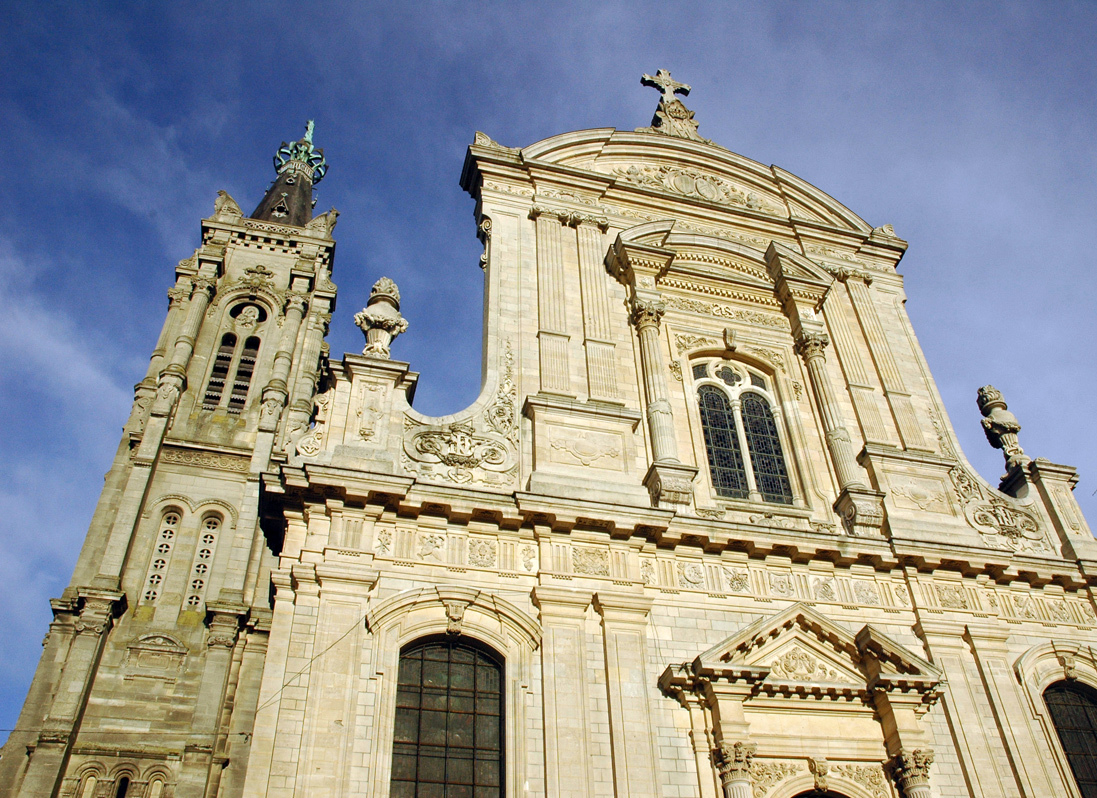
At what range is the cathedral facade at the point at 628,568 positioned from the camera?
10805 millimetres

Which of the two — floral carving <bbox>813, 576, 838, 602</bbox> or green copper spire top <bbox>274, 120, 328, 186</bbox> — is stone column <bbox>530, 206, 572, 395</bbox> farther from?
green copper spire top <bbox>274, 120, 328, 186</bbox>

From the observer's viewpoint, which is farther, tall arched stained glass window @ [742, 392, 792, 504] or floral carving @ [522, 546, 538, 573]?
tall arched stained glass window @ [742, 392, 792, 504]

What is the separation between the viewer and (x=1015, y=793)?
38.1 ft

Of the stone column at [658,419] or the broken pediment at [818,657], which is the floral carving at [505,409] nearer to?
the stone column at [658,419]

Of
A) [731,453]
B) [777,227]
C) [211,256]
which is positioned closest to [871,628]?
[731,453]

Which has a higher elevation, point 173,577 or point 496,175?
point 496,175

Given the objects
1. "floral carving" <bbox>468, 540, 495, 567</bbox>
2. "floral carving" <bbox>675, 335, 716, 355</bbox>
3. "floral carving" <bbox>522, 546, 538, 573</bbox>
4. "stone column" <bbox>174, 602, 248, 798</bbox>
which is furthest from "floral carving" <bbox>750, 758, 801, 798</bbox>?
"stone column" <bbox>174, 602, 248, 798</bbox>

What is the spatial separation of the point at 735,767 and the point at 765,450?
238 inches

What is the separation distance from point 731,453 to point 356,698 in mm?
7529

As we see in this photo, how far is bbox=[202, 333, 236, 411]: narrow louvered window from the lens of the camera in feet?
85.6

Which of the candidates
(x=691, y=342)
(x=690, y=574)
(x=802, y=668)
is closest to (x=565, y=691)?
(x=690, y=574)

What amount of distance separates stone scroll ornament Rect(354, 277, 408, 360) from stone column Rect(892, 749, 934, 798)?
8.63 m

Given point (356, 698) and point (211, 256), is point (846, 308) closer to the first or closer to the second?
point (356, 698)

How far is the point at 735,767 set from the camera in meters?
10.8
